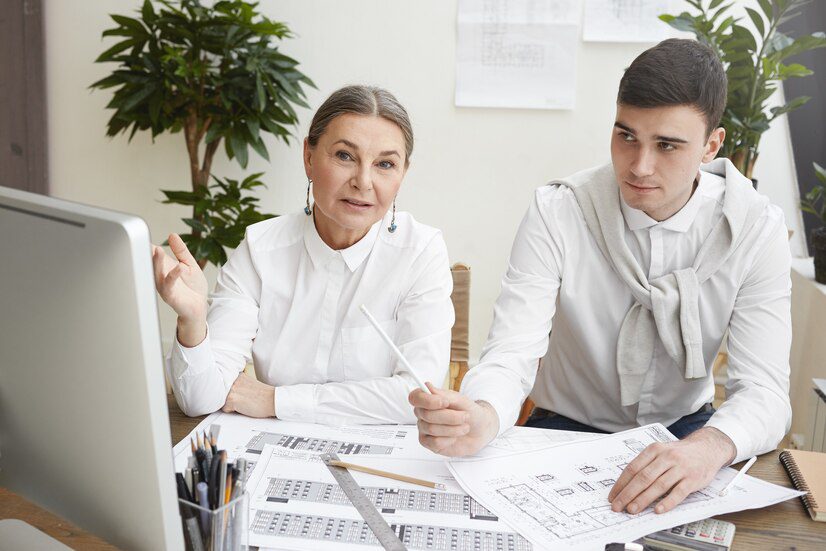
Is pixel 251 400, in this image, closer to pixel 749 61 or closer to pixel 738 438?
pixel 738 438

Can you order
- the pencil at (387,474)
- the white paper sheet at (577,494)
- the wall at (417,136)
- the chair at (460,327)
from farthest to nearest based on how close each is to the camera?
the wall at (417,136) < the chair at (460,327) < the pencil at (387,474) < the white paper sheet at (577,494)

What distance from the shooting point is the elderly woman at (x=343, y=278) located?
5.41 ft

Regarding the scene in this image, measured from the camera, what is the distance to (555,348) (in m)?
1.89

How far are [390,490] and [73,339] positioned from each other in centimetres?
55

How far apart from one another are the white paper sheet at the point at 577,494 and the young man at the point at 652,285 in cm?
A: 15

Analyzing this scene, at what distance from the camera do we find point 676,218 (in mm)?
1688

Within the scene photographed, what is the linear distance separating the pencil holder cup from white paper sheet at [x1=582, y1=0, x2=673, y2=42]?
3.05 metres

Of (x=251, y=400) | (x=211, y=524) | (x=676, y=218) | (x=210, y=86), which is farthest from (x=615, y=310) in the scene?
(x=210, y=86)

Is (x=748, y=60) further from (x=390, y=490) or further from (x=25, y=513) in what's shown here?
(x=25, y=513)

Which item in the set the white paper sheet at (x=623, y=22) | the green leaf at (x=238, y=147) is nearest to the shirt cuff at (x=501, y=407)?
the green leaf at (x=238, y=147)

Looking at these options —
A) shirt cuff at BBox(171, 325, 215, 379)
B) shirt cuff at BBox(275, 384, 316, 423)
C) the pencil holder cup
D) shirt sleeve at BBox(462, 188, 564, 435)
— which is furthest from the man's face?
the pencil holder cup

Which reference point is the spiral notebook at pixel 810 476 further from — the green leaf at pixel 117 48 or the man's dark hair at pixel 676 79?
the green leaf at pixel 117 48

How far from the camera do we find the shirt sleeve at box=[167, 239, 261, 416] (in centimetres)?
138

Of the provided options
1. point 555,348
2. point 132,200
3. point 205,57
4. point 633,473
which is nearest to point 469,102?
point 205,57
